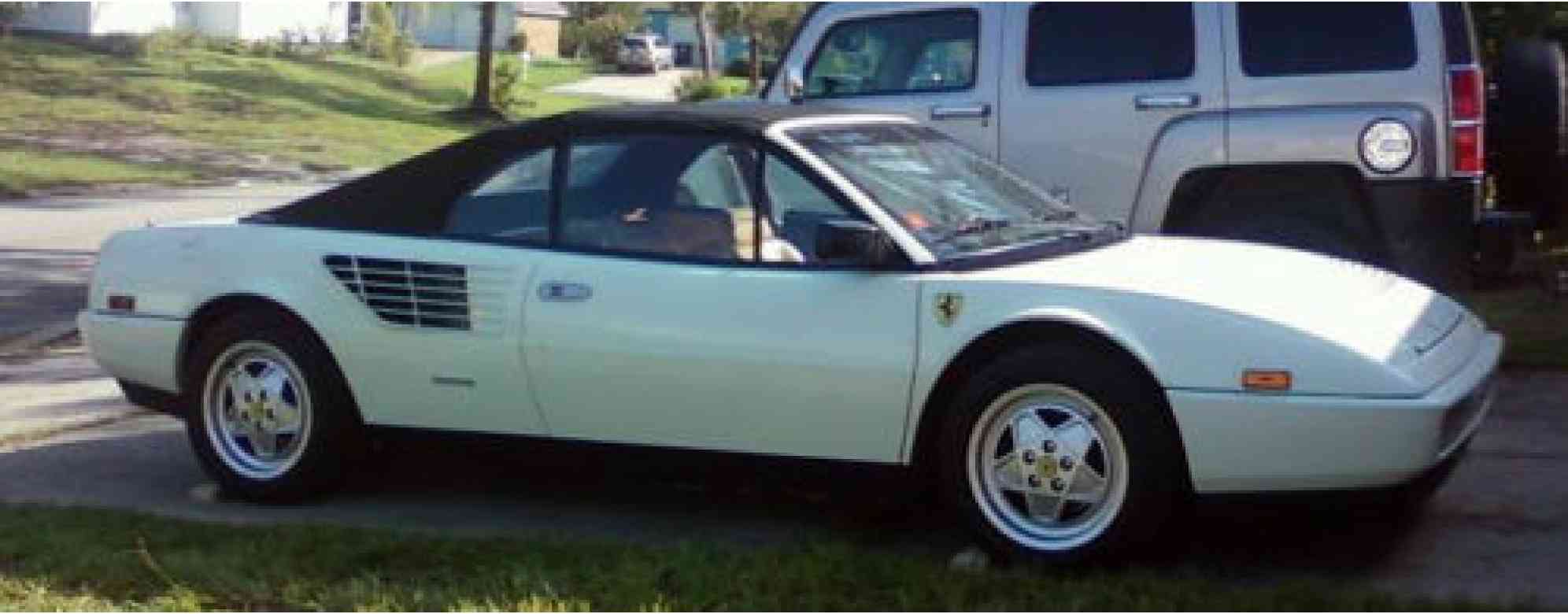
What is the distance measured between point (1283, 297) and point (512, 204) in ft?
7.81

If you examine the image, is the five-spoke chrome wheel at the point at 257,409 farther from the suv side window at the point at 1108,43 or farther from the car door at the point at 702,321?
the suv side window at the point at 1108,43

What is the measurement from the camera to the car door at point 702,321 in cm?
496

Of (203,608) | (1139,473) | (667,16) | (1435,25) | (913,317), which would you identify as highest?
(667,16)

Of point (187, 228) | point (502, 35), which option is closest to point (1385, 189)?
point (187, 228)

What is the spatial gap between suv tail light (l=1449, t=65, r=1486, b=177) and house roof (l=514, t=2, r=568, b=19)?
223 ft

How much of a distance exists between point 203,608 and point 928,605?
1.85 metres

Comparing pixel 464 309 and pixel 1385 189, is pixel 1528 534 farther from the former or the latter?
pixel 464 309

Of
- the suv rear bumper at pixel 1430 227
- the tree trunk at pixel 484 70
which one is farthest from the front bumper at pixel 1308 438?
the tree trunk at pixel 484 70

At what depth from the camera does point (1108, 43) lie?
25.7 ft

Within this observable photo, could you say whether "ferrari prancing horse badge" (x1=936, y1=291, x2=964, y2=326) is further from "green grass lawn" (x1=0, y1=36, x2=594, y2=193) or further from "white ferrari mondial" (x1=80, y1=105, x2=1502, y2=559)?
"green grass lawn" (x1=0, y1=36, x2=594, y2=193)

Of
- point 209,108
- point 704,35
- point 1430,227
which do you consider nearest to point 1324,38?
point 1430,227

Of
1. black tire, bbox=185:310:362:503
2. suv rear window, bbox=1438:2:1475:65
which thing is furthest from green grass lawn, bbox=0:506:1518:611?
suv rear window, bbox=1438:2:1475:65

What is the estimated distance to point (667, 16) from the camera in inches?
3305

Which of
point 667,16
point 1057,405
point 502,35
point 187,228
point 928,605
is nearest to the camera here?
point 928,605
